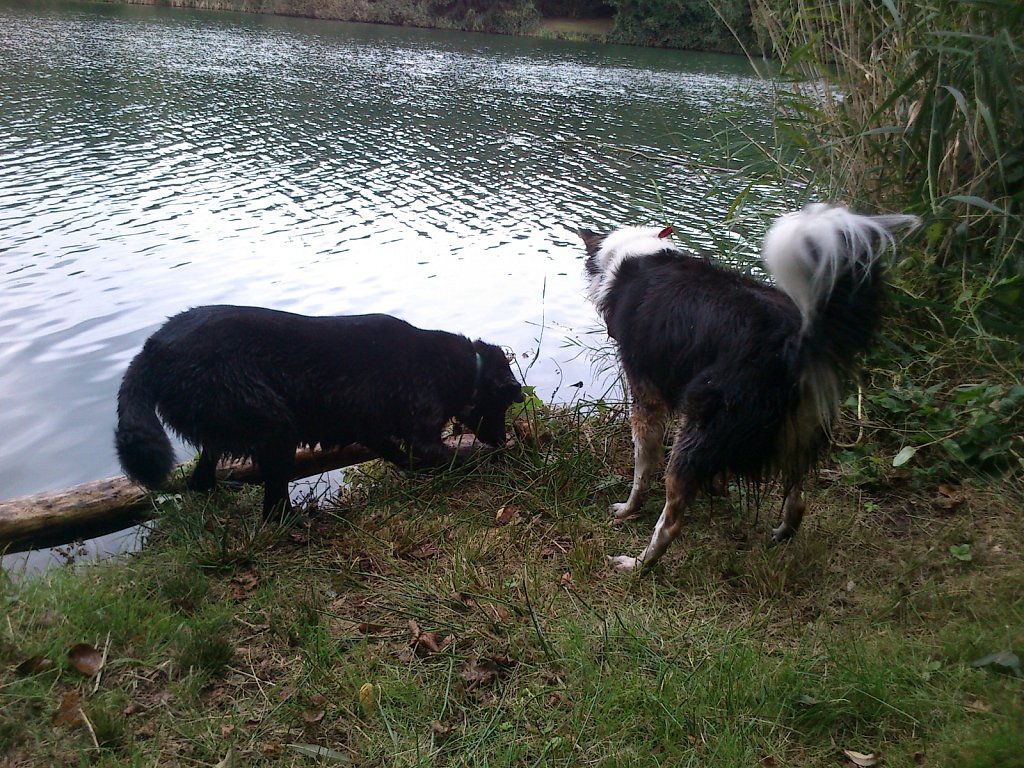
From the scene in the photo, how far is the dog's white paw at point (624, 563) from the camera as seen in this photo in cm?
375

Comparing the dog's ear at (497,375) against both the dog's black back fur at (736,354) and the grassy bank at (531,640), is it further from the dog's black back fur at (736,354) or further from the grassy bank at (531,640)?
the dog's black back fur at (736,354)

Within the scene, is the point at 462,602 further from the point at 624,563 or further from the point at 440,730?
the point at 624,563

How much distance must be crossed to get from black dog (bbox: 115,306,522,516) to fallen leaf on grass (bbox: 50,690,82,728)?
119 centimetres

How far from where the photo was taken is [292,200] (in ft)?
36.1

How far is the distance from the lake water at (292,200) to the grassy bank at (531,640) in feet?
6.80

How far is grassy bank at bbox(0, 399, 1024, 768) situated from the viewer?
2.54 metres

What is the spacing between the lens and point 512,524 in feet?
13.6

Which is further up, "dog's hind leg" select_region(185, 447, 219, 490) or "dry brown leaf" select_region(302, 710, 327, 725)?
"dry brown leaf" select_region(302, 710, 327, 725)

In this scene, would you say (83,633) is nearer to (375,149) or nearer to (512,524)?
(512,524)

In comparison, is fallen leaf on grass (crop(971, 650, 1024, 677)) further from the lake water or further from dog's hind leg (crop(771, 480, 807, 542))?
the lake water

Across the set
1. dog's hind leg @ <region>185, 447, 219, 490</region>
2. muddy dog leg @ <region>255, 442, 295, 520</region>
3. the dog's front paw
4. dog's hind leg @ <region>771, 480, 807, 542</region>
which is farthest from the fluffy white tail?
dog's hind leg @ <region>185, 447, 219, 490</region>

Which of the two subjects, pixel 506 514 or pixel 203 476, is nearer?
pixel 506 514

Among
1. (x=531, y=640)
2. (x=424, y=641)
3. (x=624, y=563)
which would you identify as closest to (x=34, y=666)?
(x=424, y=641)

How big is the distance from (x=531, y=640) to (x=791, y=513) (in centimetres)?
151
